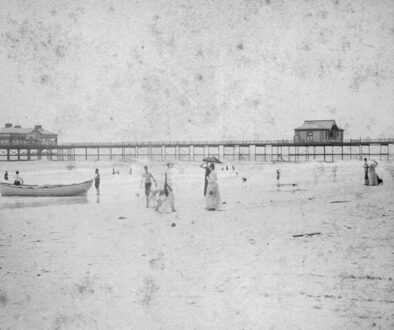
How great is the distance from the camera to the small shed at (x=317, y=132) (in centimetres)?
6006

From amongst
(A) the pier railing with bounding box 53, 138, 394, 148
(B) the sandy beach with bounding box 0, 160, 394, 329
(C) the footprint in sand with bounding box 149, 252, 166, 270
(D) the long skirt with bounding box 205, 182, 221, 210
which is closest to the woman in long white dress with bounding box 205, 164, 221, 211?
(D) the long skirt with bounding box 205, 182, 221, 210

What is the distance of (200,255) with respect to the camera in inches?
258

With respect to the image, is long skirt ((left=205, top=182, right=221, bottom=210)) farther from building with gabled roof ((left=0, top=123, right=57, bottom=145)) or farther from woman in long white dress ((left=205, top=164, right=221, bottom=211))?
building with gabled roof ((left=0, top=123, right=57, bottom=145))

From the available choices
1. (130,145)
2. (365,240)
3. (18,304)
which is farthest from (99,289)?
(130,145)

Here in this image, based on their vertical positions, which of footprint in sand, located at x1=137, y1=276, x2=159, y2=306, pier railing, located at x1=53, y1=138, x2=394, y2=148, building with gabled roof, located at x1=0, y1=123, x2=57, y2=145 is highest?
building with gabled roof, located at x1=0, y1=123, x2=57, y2=145

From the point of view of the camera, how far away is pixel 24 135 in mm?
70312

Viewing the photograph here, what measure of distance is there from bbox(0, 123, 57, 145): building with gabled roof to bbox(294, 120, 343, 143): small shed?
140 feet

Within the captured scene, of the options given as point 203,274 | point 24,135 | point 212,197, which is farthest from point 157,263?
point 24,135

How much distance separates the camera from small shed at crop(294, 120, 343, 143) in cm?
6006

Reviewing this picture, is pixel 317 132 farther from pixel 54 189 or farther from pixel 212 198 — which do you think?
pixel 212 198

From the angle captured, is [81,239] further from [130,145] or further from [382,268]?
[130,145]

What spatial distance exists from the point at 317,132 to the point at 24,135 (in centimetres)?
4649

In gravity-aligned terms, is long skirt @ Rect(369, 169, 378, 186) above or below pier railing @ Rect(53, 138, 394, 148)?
below

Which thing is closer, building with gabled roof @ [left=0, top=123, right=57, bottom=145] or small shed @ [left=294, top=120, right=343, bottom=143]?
small shed @ [left=294, top=120, right=343, bottom=143]
